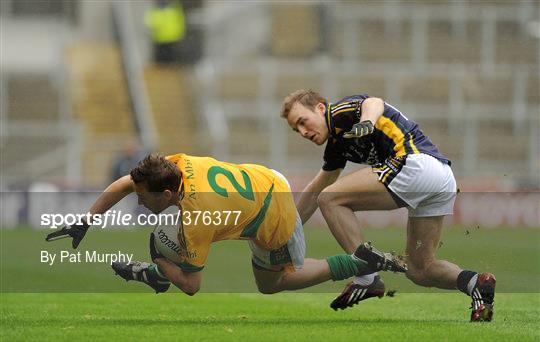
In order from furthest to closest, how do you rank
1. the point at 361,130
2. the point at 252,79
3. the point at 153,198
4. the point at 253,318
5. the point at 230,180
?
the point at 252,79 < the point at 253,318 < the point at 230,180 < the point at 153,198 < the point at 361,130

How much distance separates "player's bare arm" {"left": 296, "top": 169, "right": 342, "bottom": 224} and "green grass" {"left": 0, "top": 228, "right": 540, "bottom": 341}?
0.15 meters

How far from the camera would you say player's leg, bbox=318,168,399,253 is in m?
8.92

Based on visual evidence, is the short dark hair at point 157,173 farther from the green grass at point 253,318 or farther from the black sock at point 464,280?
the black sock at point 464,280

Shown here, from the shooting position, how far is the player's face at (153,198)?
8539 millimetres

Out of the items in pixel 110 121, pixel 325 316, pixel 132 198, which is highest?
pixel 132 198

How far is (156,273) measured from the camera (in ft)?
29.4

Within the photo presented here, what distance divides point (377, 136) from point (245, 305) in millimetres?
2295

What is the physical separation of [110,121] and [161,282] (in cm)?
1981

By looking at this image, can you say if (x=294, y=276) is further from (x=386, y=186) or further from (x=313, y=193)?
(x=386, y=186)

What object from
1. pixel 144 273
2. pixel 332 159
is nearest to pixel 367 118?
pixel 332 159

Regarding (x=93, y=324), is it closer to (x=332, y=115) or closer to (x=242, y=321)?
(x=242, y=321)

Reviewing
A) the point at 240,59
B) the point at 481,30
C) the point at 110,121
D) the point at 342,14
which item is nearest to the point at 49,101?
the point at 110,121

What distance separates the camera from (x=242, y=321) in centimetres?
905

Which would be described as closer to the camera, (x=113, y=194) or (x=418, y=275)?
(x=113, y=194)
